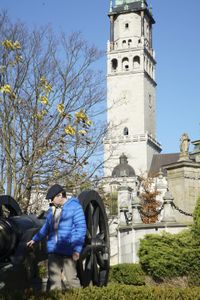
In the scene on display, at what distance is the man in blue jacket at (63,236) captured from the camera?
6383 millimetres

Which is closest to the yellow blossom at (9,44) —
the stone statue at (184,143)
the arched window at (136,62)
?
the stone statue at (184,143)

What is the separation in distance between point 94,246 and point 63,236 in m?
0.99

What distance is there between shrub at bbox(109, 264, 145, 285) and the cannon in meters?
7.49

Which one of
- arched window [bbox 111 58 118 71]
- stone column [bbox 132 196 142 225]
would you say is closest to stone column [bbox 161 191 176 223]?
stone column [bbox 132 196 142 225]

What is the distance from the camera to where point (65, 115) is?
48.5ft

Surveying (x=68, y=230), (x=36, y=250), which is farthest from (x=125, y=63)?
(x=68, y=230)

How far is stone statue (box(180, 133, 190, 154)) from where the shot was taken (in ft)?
60.8

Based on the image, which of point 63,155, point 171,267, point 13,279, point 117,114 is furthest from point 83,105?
point 117,114

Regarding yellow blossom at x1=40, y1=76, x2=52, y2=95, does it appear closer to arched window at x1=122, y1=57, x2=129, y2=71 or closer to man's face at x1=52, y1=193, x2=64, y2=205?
man's face at x1=52, y1=193, x2=64, y2=205

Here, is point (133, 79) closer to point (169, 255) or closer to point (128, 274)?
point (128, 274)

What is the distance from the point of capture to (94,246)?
7.29 m

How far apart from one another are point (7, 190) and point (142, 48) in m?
79.1

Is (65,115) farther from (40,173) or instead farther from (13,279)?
(13,279)

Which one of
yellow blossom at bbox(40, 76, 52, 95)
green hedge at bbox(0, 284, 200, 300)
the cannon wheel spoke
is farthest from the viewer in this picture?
yellow blossom at bbox(40, 76, 52, 95)
